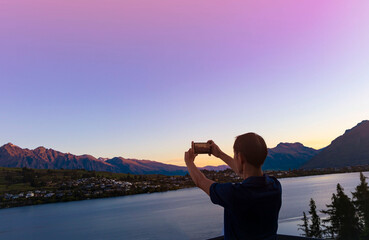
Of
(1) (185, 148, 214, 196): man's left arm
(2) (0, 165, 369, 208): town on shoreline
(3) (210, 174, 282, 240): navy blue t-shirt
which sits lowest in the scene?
(2) (0, 165, 369, 208): town on shoreline

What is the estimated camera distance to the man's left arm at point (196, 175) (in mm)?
1550

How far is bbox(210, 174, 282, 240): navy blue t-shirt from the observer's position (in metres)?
1.48

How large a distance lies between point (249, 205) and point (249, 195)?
0.06 m

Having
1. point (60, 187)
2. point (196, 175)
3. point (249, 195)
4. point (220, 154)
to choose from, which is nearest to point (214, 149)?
point (220, 154)

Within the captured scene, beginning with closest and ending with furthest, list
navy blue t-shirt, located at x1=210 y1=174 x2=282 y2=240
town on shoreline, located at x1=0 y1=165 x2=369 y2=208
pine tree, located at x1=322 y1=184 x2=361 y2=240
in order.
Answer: navy blue t-shirt, located at x1=210 y1=174 x2=282 y2=240 < pine tree, located at x1=322 y1=184 x2=361 y2=240 < town on shoreline, located at x1=0 y1=165 x2=369 y2=208

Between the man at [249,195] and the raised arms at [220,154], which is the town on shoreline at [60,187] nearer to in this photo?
the raised arms at [220,154]

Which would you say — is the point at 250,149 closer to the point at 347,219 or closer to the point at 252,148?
the point at 252,148

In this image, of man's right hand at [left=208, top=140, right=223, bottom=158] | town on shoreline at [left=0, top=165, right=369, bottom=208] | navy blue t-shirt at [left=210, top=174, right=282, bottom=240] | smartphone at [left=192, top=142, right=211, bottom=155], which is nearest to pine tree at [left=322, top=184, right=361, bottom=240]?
man's right hand at [left=208, top=140, right=223, bottom=158]

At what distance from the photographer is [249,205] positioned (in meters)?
1.50

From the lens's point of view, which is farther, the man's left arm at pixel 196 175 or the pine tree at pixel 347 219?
the pine tree at pixel 347 219

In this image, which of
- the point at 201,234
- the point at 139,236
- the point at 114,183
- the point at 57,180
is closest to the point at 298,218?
the point at 201,234

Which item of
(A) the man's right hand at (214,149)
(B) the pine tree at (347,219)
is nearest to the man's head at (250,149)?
(A) the man's right hand at (214,149)

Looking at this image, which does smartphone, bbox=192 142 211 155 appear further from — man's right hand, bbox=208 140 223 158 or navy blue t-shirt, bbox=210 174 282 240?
navy blue t-shirt, bbox=210 174 282 240

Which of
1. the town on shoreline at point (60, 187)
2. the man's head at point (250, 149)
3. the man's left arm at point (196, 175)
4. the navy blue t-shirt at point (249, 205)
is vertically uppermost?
the man's head at point (250, 149)
